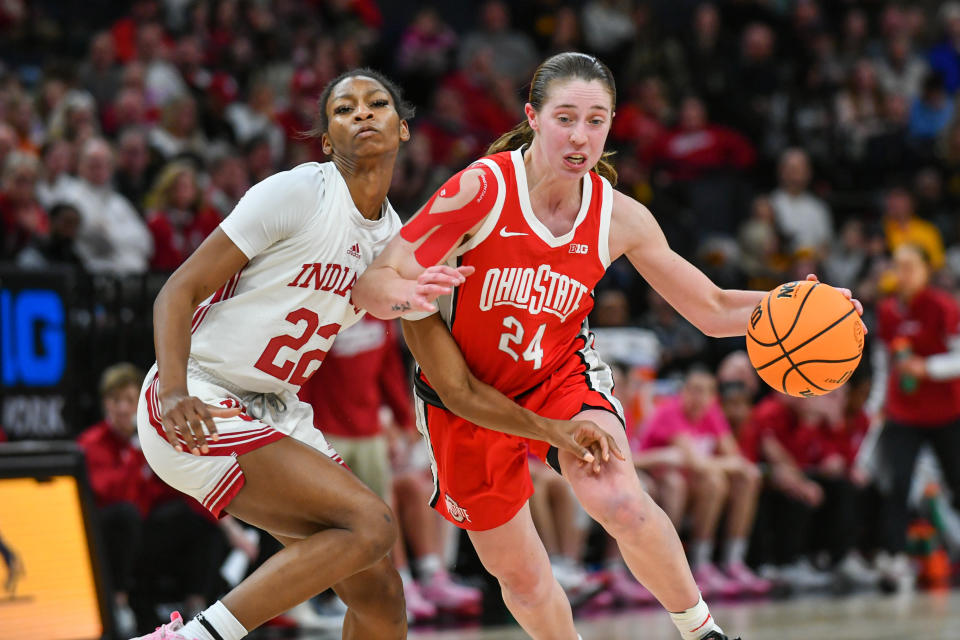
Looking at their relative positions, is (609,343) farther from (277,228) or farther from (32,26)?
(32,26)

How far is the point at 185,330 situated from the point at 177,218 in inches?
185

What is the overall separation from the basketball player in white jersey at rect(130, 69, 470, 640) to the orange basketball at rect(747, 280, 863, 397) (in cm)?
103

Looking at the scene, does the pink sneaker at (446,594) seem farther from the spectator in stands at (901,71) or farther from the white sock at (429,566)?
the spectator in stands at (901,71)

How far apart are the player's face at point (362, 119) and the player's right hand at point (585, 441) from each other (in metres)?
1.03

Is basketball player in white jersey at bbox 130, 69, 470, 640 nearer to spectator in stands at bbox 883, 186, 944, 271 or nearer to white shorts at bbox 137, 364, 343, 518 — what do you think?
white shorts at bbox 137, 364, 343, 518


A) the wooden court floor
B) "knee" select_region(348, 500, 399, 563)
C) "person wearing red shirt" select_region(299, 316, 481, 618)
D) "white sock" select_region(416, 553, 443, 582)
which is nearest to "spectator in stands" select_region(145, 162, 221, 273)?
"person wearing red shirt" select_region(299, 316, 481, 618)

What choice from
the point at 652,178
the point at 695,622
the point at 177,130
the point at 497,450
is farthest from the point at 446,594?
the point at 652,178

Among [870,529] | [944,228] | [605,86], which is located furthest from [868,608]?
[944,228]

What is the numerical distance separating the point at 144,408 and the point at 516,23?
11.2 m

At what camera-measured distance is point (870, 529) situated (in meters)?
9.54

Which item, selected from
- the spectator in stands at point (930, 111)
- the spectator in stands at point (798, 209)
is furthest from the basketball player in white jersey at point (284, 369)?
the spectator in stands at point (930, 111)

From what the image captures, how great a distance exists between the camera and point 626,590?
26.1 feet

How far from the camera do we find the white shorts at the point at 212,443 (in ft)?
12.2

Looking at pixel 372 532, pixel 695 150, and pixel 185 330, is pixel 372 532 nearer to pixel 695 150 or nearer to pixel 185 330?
pixel 185 330
